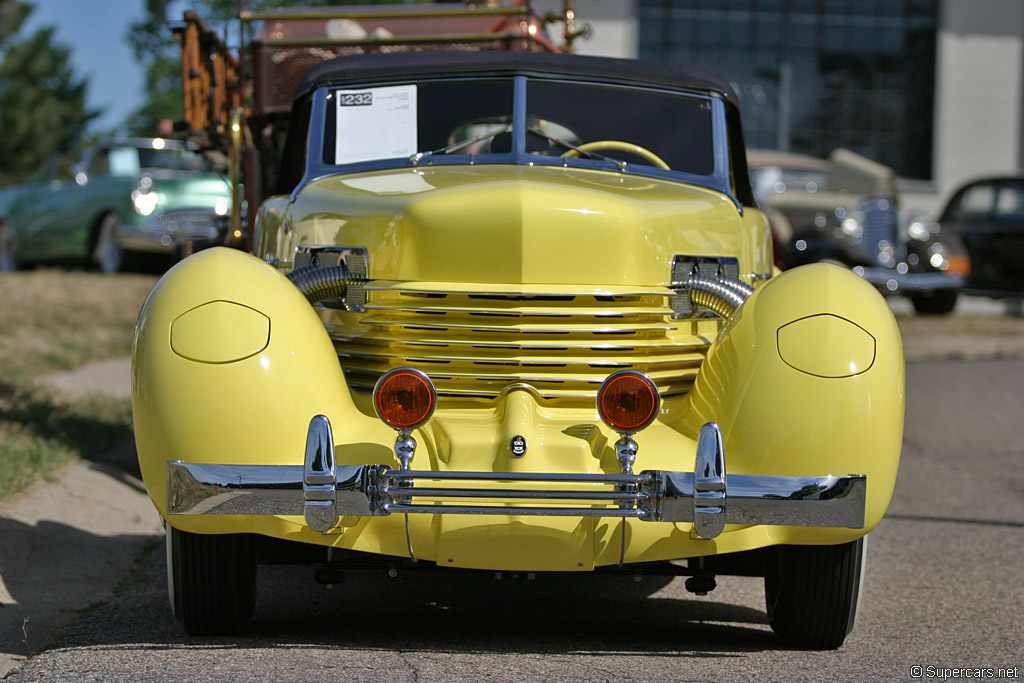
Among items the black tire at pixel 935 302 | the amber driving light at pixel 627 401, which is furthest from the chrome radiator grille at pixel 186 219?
the black tire at pixel 935 302

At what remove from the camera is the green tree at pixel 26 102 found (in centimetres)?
4462

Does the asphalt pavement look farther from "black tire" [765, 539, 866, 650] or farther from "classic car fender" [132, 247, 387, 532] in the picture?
"black tire" [765, 539, 866, 650]

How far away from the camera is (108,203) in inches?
567

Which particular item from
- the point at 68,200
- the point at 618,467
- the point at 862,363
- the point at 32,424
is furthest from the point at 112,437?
the point at 68,200

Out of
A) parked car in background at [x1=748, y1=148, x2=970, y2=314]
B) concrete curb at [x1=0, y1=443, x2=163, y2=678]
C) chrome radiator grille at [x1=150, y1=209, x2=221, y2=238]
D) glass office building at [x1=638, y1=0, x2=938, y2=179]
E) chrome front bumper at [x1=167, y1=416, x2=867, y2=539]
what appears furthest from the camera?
glass office building at [x1=638, y1=0, x2=938, y2=179]

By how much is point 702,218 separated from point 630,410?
1.25 metres

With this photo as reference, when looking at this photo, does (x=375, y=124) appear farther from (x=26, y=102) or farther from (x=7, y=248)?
(x=26, y=102)

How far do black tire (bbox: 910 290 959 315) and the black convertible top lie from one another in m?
11.2

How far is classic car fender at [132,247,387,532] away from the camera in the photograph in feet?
11.6

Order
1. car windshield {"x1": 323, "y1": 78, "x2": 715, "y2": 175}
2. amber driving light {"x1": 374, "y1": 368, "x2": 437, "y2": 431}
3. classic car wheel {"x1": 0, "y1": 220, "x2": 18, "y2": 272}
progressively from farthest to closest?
classic car wheel {"x1": 0, "y1": 220, "x2": 18, "y2": 272}
car windshield {"x1": 323, "y1": 78, "x2": 715, "y2": 175}
amber driving light {"x1": 374, "y1": 368, "x2": 437, "y2": 431}

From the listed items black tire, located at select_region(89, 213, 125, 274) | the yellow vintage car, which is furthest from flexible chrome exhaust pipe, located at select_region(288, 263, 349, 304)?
black tire, located at select_region(89, 213, 125, 274)

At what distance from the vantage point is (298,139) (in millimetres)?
5465

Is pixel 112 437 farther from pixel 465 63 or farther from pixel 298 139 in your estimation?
pixel 465 63

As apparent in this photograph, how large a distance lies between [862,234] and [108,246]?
8.99 meters
